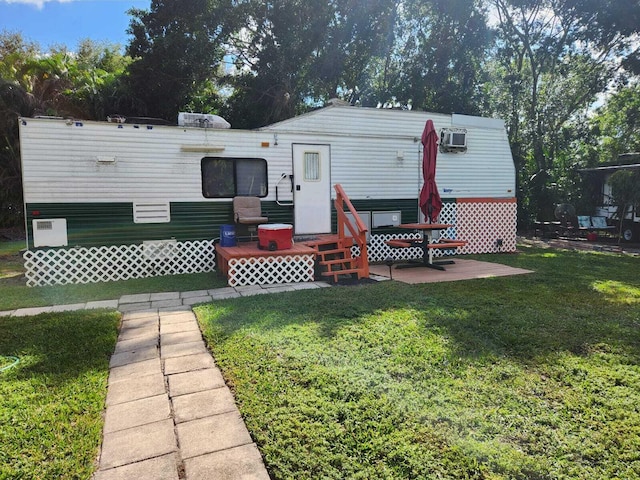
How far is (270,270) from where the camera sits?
21.8 feet

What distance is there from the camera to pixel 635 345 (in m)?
3.47

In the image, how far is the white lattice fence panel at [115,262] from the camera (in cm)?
670

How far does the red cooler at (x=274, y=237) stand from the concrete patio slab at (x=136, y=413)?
13.8 feet

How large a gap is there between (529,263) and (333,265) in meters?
4.07

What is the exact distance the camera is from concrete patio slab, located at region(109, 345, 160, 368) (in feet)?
10.9

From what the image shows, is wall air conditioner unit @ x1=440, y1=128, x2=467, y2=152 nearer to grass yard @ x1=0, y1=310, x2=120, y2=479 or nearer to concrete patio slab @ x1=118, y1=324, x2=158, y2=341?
concrete patio slab @ x1=118, y1=324, x2=158, y2=341

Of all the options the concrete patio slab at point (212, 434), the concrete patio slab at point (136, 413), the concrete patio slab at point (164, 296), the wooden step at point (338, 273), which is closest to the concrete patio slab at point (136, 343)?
the concrete patio slab at point (136, 413)

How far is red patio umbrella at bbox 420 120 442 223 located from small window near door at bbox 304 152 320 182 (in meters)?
2.16

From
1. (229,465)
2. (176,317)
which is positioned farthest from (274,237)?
(229,465)

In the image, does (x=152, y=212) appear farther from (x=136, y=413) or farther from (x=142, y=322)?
(x=136, y=413)

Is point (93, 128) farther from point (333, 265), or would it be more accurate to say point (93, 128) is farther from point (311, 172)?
point (333, 265)

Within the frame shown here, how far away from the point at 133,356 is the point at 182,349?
0.40m

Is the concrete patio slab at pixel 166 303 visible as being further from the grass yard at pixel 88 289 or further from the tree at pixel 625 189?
the tree at pixel 625 189

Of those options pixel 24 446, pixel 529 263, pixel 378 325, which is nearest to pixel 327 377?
pixel 378 325
